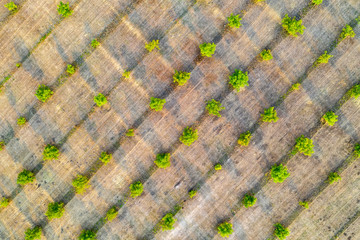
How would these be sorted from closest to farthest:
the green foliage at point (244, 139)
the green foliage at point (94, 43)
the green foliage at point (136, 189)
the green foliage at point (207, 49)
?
the green foliage at point (207, 49), the green foliage at point (136, 189), the green foliage at point (244, 139), the green foliage at point (94, 43)

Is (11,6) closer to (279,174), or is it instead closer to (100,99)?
(100,99)

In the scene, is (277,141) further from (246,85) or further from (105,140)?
(105,140)

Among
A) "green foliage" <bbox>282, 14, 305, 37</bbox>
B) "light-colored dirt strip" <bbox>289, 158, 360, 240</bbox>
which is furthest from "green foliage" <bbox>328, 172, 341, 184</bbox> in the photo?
"green foliage" <bbox>282, 14, 305, 37</bbox>

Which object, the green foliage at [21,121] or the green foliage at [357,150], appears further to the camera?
the green foliage at [21,121]

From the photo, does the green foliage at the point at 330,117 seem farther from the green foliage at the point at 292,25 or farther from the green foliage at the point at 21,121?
the green foliage at the point at 21,121

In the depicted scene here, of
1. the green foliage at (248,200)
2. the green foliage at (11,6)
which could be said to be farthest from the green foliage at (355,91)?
the green foliage at (11,6)

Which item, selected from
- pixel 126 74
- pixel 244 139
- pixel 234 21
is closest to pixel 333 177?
pixel 244 139
